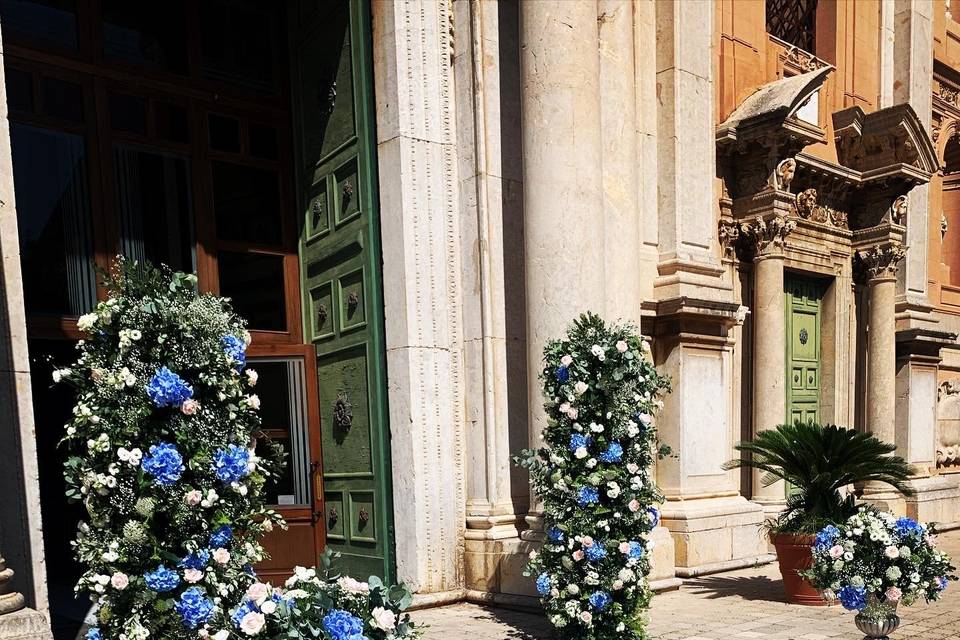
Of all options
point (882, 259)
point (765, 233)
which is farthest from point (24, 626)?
point (882, 259)

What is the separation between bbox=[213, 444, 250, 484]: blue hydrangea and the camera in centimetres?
386

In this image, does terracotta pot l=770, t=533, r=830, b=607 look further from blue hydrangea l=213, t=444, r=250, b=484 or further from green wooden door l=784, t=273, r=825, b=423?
blue hydrangea l=213, t=444, r=250, b=484

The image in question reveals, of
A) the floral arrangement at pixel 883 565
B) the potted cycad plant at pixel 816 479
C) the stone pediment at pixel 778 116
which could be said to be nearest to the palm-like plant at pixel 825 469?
the potted cycad plant at pixel 816 479

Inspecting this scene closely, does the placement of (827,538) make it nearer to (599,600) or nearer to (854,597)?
(854,597)

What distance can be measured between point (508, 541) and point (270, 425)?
2.75 meters

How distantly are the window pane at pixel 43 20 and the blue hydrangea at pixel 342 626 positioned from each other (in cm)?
653

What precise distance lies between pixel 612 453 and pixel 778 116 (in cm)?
500

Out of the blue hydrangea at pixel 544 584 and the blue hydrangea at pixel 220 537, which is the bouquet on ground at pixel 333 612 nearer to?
the blue hydrangea at pixel 220 537

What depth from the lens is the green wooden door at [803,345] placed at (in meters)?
10.4

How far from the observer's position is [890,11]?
1195 cm

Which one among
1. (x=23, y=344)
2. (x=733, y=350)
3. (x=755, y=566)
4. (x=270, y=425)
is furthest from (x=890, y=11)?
(x=23, y=344)

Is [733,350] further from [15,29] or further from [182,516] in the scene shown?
[15,29]

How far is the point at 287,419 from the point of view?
8.15 m

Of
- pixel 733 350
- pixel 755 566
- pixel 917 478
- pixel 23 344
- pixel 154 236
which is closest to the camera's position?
pixel 23 344
